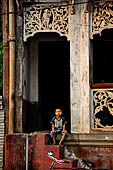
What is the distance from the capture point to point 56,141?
36.8ft

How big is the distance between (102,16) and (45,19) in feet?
4.93

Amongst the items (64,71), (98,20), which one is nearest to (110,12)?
(98,20)

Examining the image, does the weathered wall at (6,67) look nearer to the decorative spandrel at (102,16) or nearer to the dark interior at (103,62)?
the decorative spandrel at (102,16)

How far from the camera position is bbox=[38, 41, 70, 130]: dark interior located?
14.3 metres

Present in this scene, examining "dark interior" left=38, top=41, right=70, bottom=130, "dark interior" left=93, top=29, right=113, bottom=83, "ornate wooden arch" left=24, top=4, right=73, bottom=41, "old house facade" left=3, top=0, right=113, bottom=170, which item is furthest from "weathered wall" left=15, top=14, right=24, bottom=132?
"dark interior" left=93, top=29, right=113, bottom=83

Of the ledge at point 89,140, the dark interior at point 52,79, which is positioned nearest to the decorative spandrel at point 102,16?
the ledge at point 89,140

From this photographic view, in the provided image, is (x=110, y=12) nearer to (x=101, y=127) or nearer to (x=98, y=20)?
(x=98, y=20)

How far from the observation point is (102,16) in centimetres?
1128

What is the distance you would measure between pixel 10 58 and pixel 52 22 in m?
1.45

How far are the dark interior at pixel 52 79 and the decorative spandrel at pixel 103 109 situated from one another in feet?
10.2

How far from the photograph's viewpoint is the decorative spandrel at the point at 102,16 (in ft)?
36.8

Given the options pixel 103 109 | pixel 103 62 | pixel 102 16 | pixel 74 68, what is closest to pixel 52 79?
pixel 103 62

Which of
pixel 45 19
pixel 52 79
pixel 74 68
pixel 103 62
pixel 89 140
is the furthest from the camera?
pixel 52 79

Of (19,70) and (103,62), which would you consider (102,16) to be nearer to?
(19,70)
